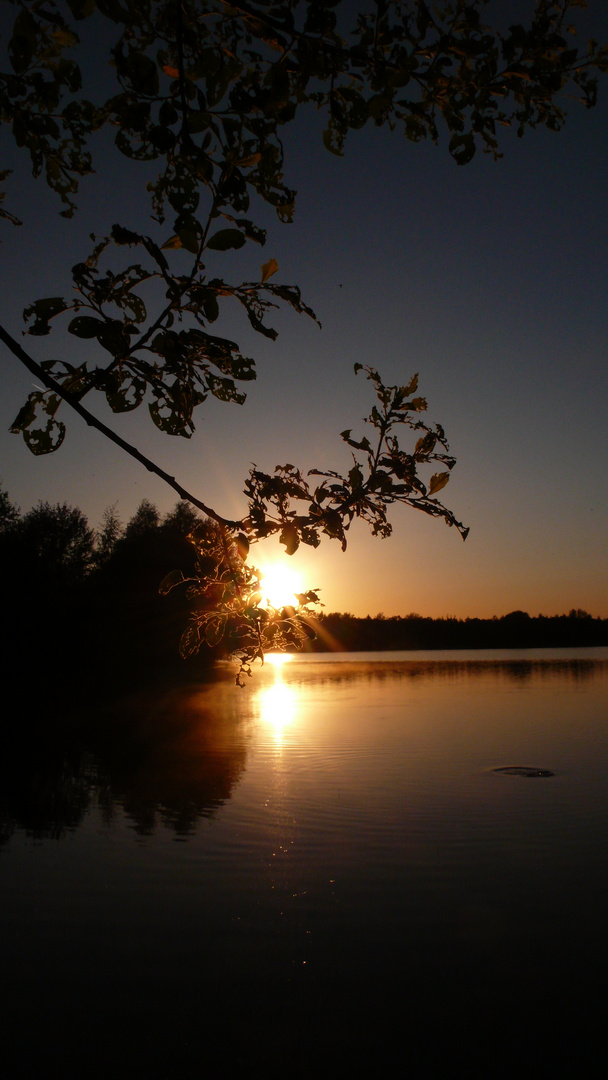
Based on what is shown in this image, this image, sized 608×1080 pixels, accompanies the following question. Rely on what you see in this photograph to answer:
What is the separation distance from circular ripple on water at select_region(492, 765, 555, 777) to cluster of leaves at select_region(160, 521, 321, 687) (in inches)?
629

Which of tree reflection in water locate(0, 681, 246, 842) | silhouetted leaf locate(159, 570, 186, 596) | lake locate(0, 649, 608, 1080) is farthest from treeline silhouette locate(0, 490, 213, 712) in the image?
silhouetted leaf locate(159, 570, 186, 596)

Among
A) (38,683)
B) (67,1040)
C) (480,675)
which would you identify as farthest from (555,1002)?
(480,675)

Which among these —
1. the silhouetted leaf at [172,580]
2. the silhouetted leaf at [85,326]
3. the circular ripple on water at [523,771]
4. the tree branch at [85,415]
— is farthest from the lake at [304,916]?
the silhouetted leaf at [85,326]

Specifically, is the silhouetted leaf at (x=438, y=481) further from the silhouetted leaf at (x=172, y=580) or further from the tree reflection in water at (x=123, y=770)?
the tree reflection in water at (x=123, y=770)

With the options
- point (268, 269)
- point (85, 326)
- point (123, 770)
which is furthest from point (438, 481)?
point (123, 770)

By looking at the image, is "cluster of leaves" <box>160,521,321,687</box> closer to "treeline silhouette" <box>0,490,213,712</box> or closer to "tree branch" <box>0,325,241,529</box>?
"tree branch" <box>0,325,241,529</box>

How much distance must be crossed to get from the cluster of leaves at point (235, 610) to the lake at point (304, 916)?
4.85 meters

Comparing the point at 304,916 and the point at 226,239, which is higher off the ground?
the point at 226,239

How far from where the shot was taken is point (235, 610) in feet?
11.0

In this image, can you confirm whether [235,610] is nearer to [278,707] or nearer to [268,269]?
[268,269]

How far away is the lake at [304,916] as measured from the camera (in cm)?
655

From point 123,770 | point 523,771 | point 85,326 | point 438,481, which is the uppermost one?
point 85,326

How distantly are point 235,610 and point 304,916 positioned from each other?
7324mm

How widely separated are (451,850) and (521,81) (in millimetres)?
11164
